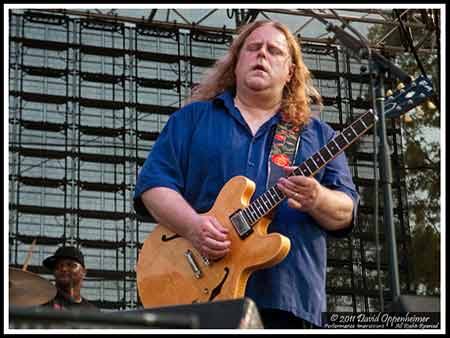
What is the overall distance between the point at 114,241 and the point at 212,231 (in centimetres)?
1142

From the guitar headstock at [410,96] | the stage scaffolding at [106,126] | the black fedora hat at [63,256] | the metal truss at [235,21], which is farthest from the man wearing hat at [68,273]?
the metal truss at [235,21]

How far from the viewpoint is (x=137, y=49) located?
617 inches

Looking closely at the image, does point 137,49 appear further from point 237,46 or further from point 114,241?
point 237,46

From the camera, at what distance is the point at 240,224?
3850 mm

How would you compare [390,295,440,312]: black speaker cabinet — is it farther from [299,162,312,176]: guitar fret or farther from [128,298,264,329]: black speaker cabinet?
[299,162,312,176]: guitar fret

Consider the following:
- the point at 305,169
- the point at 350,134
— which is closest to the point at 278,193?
the point at 305,169

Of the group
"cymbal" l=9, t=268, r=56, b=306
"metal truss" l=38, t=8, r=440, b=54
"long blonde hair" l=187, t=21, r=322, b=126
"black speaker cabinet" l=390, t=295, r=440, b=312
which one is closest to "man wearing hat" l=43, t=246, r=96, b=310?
"cymbal" l=9, t=268, r=56, b=306

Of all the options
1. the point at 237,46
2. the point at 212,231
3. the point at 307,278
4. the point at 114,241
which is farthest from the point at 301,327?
the point at 114,241

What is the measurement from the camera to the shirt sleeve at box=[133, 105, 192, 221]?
3943 millimetres

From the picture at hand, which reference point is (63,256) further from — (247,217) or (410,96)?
(247,217)

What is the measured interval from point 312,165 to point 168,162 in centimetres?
54

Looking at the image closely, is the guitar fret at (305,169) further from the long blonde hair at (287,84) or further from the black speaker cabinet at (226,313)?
the black speaker cabinet at (226,313)

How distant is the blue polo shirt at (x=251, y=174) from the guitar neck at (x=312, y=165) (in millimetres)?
60

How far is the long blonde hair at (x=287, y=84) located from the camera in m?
4.14
